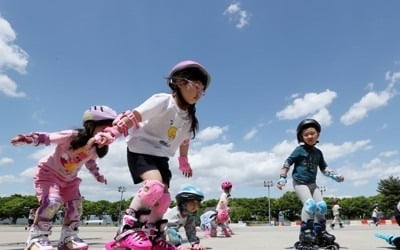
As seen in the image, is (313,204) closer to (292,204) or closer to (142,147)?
(142,147)

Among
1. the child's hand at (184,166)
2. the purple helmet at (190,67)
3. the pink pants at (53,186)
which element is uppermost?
the purple helmet at (190,67)

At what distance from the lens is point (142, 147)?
12.6 feet

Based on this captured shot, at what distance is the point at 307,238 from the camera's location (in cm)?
564

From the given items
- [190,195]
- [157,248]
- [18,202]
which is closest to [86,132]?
[157,248]

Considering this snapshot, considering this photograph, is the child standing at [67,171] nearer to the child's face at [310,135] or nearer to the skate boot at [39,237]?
the skate boot at [39,237]

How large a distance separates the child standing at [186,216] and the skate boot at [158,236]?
1953mm

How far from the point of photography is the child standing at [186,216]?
5930 mm

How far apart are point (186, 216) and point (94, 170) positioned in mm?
2121

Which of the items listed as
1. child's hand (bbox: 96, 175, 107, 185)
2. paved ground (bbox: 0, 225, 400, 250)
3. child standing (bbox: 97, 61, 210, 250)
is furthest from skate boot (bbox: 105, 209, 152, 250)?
paved ground (bbox: 0, 225, 400, 250)

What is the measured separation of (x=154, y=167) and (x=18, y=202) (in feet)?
369

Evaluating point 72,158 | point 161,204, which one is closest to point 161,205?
point 161,204

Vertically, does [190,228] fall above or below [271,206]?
below

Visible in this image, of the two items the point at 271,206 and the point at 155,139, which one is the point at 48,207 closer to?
the point at 155,139

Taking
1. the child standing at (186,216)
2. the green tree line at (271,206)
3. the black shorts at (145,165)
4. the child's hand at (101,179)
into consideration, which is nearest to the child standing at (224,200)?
the child standing at (186,216)
